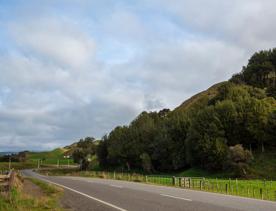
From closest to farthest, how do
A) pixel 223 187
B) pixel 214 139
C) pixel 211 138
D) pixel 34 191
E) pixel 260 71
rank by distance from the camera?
pixel 34 191, pixel 223 187, pixel 214 139, pixel 211 138, pixel 260 71

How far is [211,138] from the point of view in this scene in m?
103

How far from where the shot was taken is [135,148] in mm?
133375

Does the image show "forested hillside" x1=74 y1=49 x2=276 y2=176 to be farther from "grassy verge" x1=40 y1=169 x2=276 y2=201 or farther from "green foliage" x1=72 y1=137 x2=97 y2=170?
"grassy verge" x1=40 y1=169 x2=276 y2=201

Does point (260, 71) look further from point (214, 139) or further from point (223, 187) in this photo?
point (223, 187)

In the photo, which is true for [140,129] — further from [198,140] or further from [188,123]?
[198,140]

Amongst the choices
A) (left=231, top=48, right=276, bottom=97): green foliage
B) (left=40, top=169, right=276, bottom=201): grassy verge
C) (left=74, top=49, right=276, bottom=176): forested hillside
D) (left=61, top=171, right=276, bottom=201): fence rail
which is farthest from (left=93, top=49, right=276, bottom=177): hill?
(left=61, top=171, right=276, bottom=201): fence rail

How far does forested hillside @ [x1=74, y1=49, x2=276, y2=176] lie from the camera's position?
99.5 meters

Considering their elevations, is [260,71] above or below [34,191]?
above

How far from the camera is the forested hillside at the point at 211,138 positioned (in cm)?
9950

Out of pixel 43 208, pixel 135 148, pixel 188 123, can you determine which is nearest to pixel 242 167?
pixel 188 123

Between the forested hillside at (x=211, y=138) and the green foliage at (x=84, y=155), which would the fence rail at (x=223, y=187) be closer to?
the forested hillside at (x=211, y=138)

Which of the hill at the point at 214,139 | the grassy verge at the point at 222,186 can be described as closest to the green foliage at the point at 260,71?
the hill at the point at 214,139

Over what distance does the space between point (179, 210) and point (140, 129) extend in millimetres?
124942

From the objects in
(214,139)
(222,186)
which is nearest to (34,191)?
(222,186)
